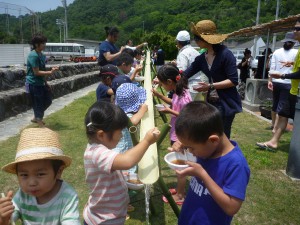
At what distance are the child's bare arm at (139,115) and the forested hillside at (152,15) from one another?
44.8 metres

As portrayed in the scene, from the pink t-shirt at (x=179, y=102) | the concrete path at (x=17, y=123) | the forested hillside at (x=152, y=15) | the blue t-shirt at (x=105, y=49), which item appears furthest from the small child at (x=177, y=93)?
the forested hillside at (x=152, y=15)

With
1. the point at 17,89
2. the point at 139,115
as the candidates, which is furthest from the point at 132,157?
the point at 17,89

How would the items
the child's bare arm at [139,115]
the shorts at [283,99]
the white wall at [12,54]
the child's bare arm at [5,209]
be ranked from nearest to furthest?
the child's bare arm at [5,209]
the child's bare arm at [139,115]
the shorts at [283,99]
the white wall at [12,54]

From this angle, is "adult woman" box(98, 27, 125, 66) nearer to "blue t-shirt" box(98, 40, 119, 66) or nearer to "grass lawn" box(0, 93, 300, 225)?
"blue t-shirt" box(98, 40, 119, 66)

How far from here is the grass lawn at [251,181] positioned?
301 cm

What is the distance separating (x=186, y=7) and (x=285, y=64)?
8867 centimetres

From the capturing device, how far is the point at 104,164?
1.68 meters

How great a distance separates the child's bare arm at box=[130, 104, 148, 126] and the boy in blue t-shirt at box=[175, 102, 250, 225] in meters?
1.14

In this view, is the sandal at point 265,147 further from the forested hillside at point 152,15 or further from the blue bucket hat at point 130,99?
the forested hillside at point 152,15

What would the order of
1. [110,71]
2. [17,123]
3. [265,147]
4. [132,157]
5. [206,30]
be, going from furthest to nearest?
[17,123], [265,147], [110,71], [206,30], [132,157]

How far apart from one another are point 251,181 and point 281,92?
1.90 m

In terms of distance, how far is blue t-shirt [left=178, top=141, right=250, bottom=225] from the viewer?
1.42 m

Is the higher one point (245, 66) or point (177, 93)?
point (245, 66)

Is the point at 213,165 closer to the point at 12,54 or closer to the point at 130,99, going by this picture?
the point at 130,99
